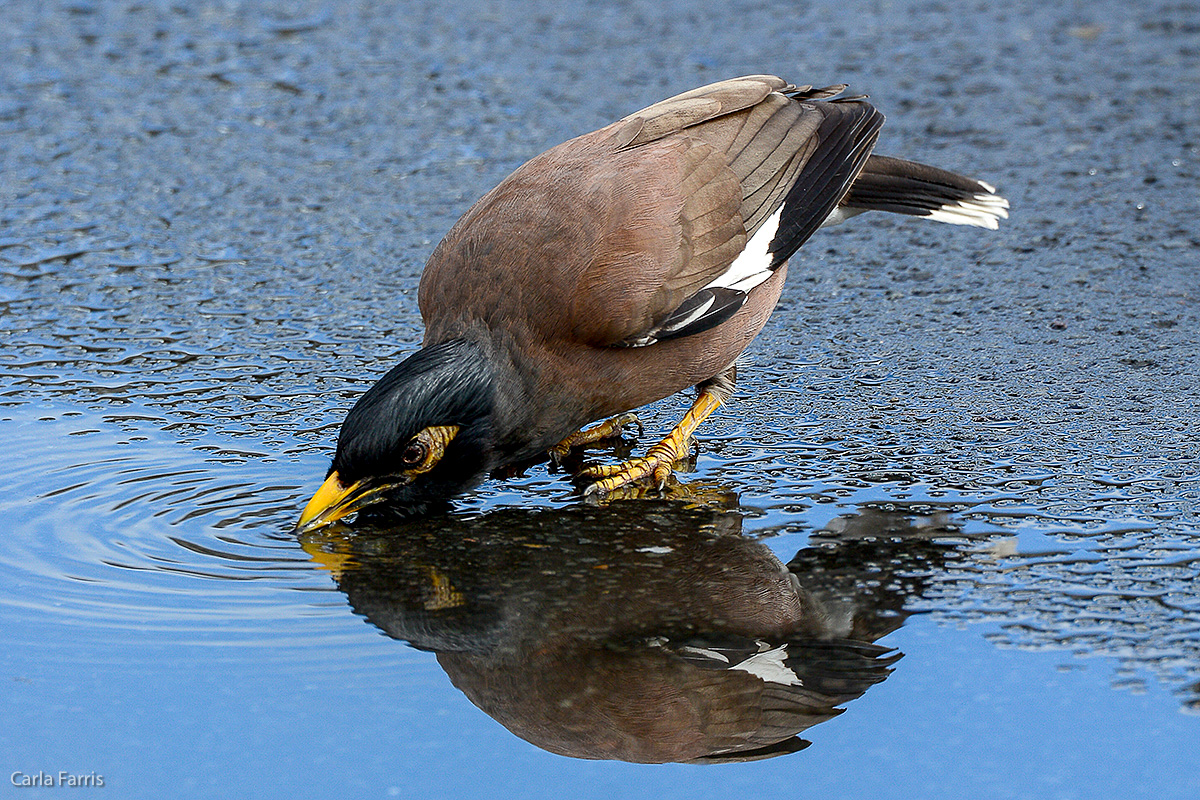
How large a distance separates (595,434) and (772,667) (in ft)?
4.91

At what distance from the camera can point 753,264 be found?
13.7 ft

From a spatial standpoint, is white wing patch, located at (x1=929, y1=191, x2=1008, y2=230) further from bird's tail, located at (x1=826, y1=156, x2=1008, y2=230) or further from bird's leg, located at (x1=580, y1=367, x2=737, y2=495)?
bird's leg, located at (x1=580, y1=367, x2=737, y2=495)

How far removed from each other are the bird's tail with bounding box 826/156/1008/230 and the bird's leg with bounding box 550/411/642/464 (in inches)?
43.3

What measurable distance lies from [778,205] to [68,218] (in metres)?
2.77

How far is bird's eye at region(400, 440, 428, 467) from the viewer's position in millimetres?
3479

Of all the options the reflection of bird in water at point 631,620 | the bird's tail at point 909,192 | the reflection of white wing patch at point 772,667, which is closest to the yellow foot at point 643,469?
the reflection of bird in water at point 631,620

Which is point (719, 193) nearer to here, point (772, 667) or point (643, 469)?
point (643, 469)

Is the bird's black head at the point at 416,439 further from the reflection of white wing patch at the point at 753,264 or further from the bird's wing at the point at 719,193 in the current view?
the reflection of white wing patch at the point at 753,264

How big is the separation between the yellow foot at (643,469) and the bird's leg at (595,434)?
0.60ft

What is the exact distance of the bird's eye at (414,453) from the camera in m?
3.48

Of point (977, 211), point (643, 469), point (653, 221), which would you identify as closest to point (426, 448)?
point (643, 469)

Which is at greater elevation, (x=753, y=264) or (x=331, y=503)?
(x=753, y=264)

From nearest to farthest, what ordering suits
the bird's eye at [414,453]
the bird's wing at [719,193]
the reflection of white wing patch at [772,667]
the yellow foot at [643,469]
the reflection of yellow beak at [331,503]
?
the reflection of white wing patch at [772,667]
the reflection of yellow beak at [331,503]
the bird's eye at [414,453]
the yellow foot at [643,469]
the bird's wing at [719,193]

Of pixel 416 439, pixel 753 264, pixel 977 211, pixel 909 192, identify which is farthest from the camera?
pixel 977 211
